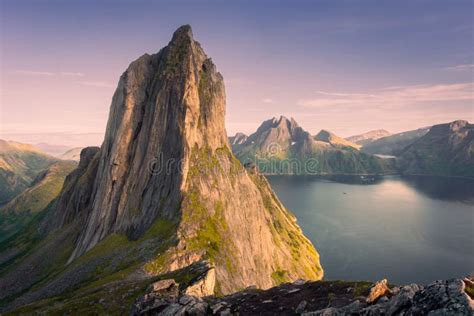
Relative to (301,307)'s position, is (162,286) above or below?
below

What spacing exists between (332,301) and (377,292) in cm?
437

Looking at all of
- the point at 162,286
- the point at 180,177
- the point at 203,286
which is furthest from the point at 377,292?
the point at 180,177

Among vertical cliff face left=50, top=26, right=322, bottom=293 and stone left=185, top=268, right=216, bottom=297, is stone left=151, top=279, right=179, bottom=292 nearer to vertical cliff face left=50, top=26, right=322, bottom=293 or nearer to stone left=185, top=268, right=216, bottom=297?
stone left=185, top=268, right=216, bottom=297

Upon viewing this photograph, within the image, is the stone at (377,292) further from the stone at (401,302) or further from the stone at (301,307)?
the stone at (301,307)

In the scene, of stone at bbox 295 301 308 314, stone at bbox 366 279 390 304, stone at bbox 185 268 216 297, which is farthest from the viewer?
stone at bbox 185 268 216 297

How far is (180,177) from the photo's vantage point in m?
100

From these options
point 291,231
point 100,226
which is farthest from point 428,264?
point 100,226

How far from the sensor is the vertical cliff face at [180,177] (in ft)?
310

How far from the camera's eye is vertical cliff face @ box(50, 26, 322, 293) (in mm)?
94394

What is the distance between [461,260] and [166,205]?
180 metres

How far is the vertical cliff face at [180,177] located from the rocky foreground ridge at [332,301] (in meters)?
44.8

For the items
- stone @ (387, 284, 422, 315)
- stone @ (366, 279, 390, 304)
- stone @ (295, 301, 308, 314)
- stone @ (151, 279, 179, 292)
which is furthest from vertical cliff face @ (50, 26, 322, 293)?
stone @ (387, 284, 422, 315)

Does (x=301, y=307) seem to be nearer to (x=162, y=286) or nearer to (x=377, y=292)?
(x=377, y=292)

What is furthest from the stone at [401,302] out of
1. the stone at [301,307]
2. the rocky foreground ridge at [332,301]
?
the stone at [301,307]
